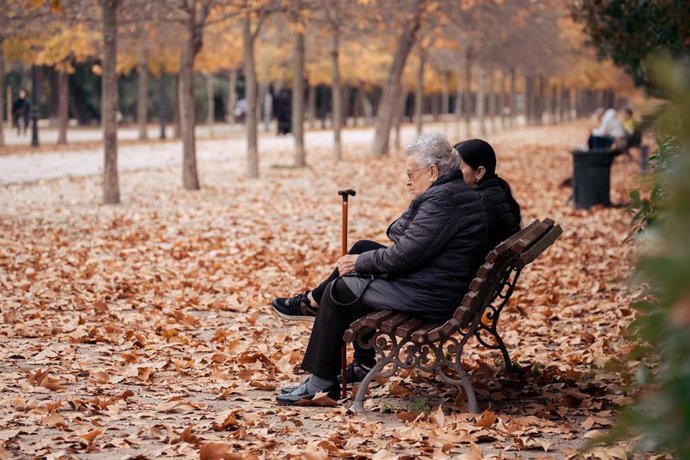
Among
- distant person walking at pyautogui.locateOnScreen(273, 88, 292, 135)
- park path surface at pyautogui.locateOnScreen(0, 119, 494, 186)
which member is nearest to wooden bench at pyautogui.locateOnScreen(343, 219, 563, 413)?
park path surface at pyautogui.locateOnScreen(0, 119, 494, 186)

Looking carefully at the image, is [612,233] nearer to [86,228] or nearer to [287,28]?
[86,228]

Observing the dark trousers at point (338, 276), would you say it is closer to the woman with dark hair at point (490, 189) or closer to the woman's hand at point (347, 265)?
the woman's hand at point (347, 265)

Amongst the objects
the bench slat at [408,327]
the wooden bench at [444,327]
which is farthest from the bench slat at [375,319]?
the bench slat at [408,327]

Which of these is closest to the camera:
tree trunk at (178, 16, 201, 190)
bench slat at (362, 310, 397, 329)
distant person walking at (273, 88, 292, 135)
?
bench slat at (362, 310, 397, 329)

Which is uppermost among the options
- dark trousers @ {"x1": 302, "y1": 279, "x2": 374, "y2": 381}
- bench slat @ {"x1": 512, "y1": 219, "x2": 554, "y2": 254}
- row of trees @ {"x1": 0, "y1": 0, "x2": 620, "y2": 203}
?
row of trees @ {"x1": 0, "y1": 0, "x2": 620, "y2": 203}

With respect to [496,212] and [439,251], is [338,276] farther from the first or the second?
[496,212]

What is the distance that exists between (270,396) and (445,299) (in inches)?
46.5

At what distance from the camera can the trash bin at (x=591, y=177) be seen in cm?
1641

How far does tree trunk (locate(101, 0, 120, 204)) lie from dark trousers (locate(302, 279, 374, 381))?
11522mm

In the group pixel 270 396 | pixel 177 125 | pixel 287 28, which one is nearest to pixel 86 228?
pixel 270 396

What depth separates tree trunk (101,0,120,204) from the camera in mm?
16391

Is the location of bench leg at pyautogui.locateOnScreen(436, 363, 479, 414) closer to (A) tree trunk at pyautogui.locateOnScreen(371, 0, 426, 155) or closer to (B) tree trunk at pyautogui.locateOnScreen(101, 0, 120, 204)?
(B) tree trunk at pyautogui.locateOnScreen(101, 0, 120, 204)

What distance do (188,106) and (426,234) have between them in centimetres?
1452

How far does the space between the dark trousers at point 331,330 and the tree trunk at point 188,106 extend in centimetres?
1354
